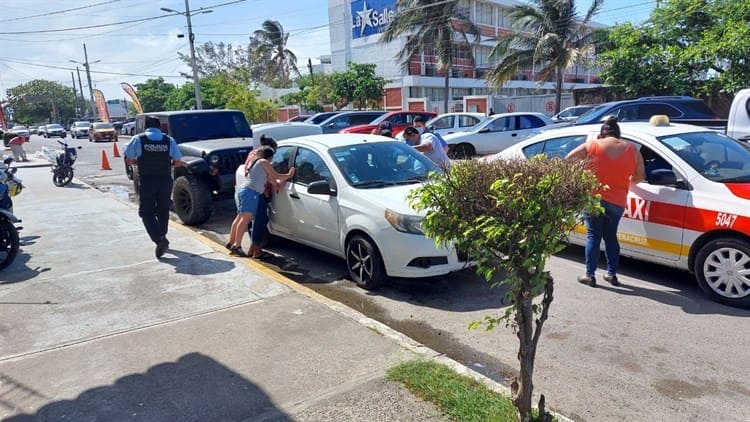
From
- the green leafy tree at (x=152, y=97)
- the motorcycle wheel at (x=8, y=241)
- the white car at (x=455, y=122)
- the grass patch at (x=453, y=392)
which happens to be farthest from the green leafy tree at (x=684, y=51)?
the green leafy tree at (x=152, y=97)

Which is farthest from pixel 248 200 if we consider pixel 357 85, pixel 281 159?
pixel 357 85

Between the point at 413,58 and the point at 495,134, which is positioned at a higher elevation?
the point at 413,58

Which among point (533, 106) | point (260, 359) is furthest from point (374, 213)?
point (533, 106)

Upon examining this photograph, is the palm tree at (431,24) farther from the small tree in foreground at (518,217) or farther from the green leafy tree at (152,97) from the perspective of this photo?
the green leafy tree at (152,97)

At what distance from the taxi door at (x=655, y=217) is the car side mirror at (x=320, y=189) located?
313 centimetres

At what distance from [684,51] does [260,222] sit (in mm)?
17330

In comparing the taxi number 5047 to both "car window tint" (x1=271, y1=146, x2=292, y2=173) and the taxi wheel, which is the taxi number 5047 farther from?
"car window tint" (x1=271, y1=146, x2=292, y2=173)

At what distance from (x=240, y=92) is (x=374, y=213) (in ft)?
100

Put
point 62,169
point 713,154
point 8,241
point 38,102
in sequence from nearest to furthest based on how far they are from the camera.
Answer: point 713,154 → point 8,241 → point 62,169 → point 38,102

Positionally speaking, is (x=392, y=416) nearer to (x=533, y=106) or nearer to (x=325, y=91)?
(x=533, y=106)

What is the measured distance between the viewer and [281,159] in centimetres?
702

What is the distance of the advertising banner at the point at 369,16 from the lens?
141ft

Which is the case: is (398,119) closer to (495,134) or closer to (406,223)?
(495,134)

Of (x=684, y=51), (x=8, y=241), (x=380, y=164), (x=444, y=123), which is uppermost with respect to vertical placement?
(x=684, y=51)
